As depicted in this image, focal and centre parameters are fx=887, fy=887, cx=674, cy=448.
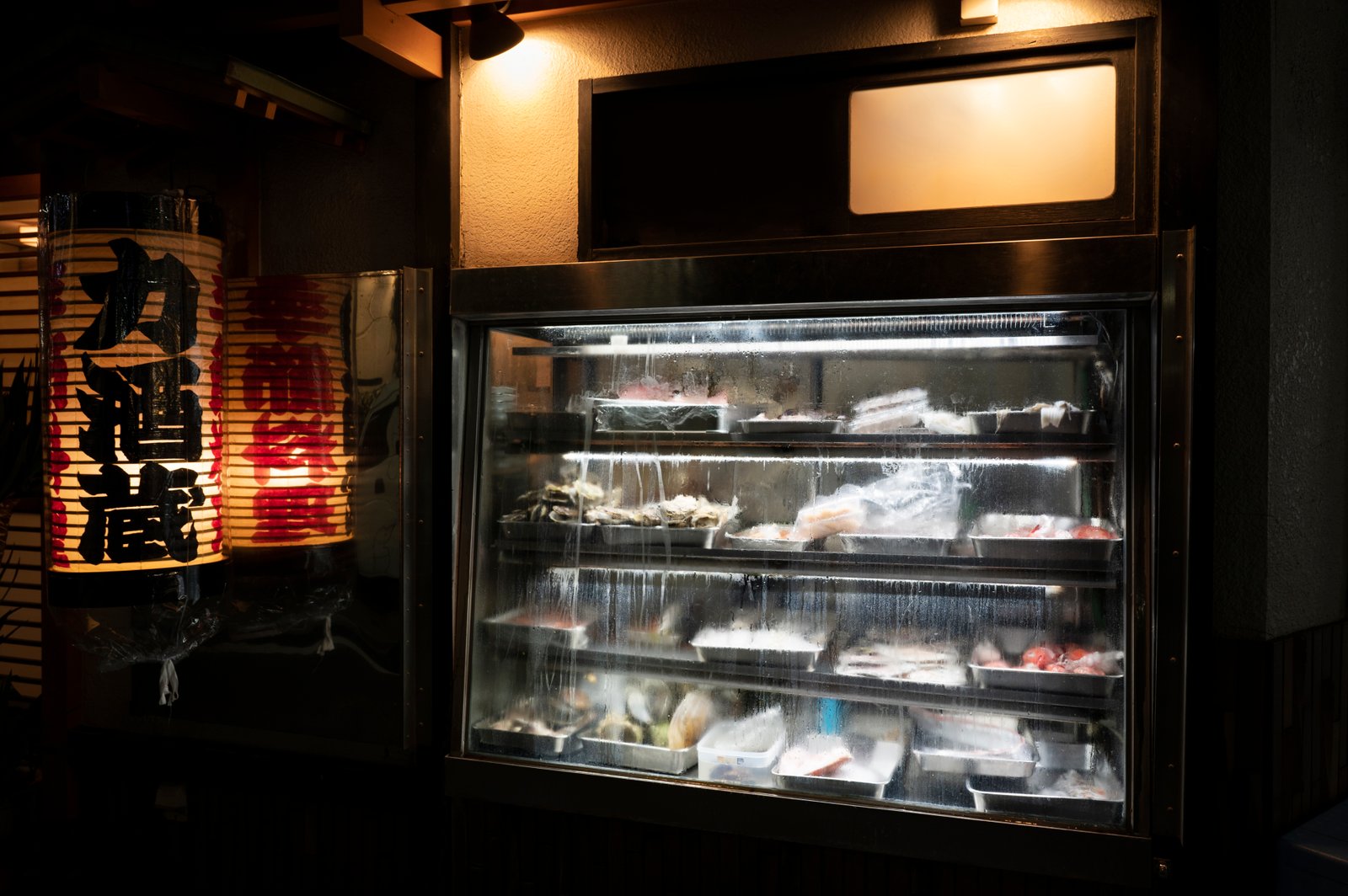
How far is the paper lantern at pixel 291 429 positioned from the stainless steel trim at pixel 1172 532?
2.77 meters

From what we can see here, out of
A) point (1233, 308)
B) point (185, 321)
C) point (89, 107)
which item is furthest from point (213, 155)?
point (1233, 308)

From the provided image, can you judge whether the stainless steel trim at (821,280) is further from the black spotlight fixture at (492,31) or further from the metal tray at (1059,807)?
the metal tray at (1059,807)

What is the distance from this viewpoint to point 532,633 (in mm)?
3270

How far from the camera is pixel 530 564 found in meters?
3.29

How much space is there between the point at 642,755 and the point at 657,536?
76 cm

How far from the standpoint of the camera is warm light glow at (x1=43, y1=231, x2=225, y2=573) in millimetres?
2906

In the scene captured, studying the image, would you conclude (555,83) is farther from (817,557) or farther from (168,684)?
(168,684)

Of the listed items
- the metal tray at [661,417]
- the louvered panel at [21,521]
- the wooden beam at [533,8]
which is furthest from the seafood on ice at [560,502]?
the louvered panel at [21,521]

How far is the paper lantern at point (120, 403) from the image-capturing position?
9.54ft

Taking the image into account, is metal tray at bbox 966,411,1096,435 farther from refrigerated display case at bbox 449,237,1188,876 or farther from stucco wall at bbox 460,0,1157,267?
stucco wall at bbox 460,0,1157,267

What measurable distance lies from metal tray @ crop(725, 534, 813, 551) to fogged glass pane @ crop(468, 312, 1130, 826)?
0.05 ft

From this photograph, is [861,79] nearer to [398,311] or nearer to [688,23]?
[688,23]

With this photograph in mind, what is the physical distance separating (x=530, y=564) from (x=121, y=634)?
1439 millimetres

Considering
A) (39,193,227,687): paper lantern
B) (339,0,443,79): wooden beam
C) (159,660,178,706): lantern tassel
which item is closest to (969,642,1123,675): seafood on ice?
(39,193,227,687): paper lantern
